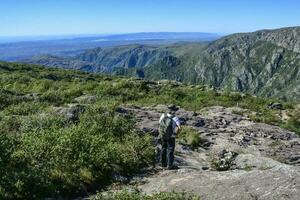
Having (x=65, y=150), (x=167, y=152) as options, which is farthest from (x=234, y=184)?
(x=65, y=150)

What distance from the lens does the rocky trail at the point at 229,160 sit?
41.2ft

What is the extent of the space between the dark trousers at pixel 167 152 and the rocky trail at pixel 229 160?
377 mm

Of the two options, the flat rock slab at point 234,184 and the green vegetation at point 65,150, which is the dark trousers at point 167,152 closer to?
the green vegetation at point 65,150

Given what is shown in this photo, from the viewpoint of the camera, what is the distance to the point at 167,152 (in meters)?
16.1

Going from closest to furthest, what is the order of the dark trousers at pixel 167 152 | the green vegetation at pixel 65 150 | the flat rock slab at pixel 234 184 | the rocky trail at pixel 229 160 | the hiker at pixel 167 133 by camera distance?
the flat rock slab at pixel 234 184 → the rocky trail at pixel 229 160 → the green vegetation at pixel 65 150 → the dark trousers at pixel 167 152 → the hiker at pixel 167 133

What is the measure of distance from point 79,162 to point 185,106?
17660 mm

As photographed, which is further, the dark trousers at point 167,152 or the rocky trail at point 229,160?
the dark trousers at point 167,152

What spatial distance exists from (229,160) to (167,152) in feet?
9.33

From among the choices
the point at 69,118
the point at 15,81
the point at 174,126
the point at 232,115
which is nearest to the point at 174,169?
the point at 174,126

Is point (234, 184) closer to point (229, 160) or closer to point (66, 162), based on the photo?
point (229, 160)

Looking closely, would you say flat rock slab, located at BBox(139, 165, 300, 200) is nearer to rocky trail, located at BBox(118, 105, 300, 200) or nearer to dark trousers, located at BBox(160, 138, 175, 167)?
rocky trail, located at BBox(118, 105, 300, 200)

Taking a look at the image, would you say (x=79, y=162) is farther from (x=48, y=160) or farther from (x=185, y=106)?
(x=185, y=106)

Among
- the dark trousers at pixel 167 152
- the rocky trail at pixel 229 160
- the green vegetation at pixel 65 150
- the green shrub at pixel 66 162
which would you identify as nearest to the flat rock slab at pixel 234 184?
the rocky trail at pixel 229 160

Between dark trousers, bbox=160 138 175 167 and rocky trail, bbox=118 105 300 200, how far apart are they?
377 millimetres
